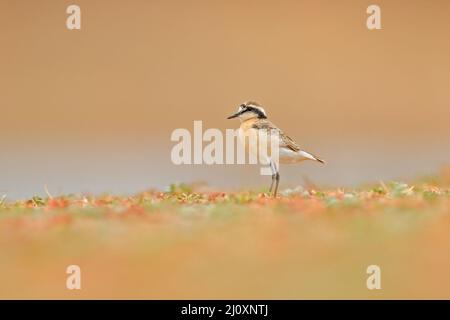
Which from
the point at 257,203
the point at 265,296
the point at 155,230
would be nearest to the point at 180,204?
the point at 257,203

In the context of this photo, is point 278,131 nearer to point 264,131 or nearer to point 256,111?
point 264,131

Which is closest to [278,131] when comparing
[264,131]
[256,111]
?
[264,131]

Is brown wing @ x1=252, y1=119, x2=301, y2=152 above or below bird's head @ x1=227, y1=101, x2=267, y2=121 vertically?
→ below

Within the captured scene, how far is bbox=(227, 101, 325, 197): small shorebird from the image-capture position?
8.98m

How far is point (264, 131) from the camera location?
894cm

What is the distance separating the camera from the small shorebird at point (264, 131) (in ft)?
29.5

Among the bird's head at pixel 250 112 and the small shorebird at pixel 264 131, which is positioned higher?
the bird's head at pixel 250 112

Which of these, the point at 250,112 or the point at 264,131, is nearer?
the point at 264,131

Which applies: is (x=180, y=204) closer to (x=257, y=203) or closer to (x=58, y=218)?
(x=257, y=203)

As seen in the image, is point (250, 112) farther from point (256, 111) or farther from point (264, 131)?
point (264, 131)

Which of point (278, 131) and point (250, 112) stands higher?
point (250, 112)

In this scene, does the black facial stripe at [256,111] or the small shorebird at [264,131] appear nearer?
the small shorebird at [264,131]

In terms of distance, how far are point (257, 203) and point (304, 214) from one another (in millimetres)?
745

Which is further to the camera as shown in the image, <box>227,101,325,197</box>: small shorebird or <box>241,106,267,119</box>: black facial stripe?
<box>241,106,267,119</box>: black facial stripe
